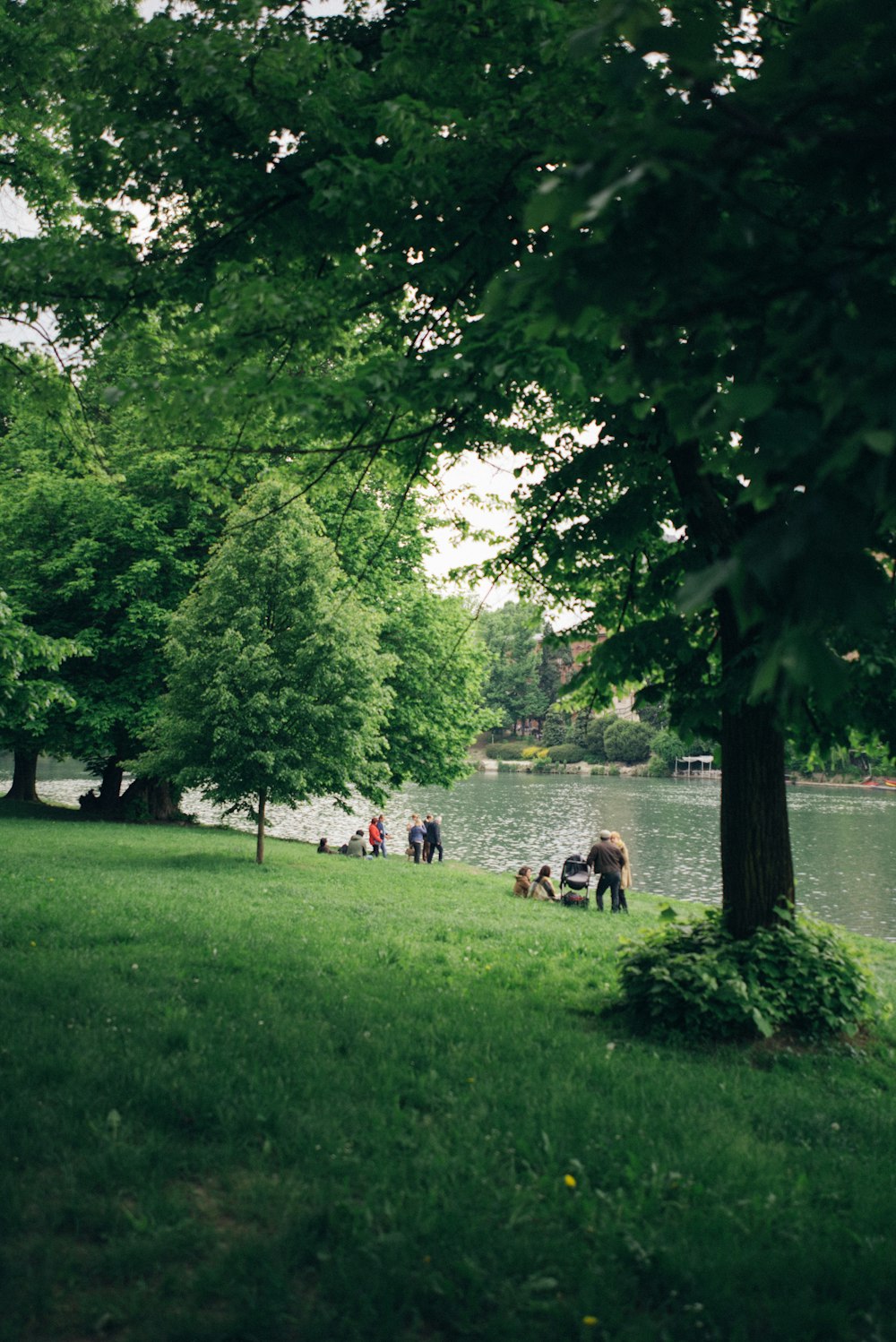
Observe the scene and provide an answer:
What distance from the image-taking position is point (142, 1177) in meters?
3.96

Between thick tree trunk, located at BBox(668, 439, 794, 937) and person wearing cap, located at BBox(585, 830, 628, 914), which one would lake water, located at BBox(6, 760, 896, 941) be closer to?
person wearing cap, located at BBox(585, 830, 628, 914)

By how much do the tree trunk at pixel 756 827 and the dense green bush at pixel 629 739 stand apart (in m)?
99.3

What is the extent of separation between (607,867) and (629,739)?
8994 centimetres

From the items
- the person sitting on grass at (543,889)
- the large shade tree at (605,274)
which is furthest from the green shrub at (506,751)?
the large shade tree at (605,274)

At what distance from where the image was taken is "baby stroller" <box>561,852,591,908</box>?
58.9 feet

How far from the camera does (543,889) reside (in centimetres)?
1834

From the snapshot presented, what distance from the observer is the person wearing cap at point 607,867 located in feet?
56.9

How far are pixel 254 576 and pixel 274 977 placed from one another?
465 inches

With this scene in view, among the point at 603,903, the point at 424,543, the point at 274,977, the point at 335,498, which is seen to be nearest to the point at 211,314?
the point at 274,977

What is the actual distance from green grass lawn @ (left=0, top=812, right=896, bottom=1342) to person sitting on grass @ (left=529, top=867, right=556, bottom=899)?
10243 millimetres

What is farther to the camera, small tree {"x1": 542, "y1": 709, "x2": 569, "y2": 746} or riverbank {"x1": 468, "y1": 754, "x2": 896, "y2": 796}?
small tree {"x1": 542, "y1": 709, "x2": 569, "y2": 746}

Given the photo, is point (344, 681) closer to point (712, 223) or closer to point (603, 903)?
point (603, 903)

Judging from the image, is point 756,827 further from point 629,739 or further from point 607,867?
point 629,739

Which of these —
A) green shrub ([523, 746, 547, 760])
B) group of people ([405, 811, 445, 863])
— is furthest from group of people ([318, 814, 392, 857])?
green shrub ([523, 746, 547, 760])
